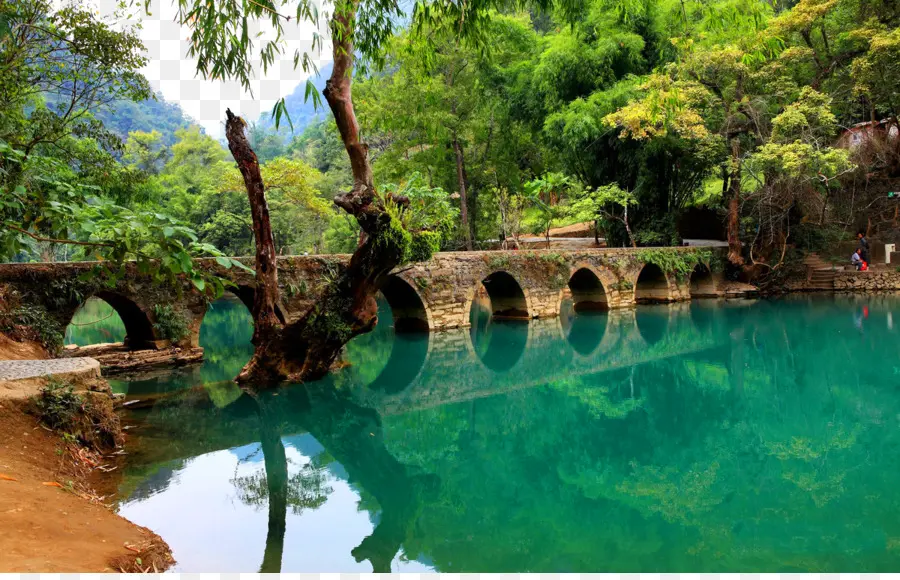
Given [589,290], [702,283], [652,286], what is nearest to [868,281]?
[702,283]

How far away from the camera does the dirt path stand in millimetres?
3193

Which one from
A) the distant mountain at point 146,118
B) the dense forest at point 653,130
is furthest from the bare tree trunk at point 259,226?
the distant mountain at point 146,118

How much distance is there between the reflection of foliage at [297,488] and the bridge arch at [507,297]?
11.7 metres

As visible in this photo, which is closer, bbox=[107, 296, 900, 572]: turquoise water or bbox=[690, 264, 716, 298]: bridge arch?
bbox=[107, 296, 900, 572]: turquoise water

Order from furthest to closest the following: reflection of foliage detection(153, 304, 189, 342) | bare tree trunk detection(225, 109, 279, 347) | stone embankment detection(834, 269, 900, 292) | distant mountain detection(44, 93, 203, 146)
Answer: distant mountain detection(44, 93, 203, 146)
stone embankment detection(834, 269, 900, 292)
reflection of foliage detection(153, 304, 189, 342)
bare tree trunk detection(225, 109, 279, 347)

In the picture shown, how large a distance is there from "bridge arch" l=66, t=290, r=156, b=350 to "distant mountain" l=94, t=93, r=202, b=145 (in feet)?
172

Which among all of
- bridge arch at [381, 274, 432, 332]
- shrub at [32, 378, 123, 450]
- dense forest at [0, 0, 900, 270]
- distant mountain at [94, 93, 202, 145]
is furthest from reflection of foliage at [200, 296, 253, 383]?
distant mountain at [94, 93, 202, 145]

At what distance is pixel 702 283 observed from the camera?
77.2 ft

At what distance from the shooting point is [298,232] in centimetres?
Result: 3372

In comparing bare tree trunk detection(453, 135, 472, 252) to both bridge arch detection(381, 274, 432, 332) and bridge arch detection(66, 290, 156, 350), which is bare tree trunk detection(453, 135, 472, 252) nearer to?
bridge arch detection(381, 274, 432, 332)

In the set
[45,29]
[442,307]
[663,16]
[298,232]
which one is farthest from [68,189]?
[298,232]

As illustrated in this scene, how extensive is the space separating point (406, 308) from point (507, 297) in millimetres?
3357

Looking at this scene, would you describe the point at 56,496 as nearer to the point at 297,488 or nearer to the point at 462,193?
the point at 297,488

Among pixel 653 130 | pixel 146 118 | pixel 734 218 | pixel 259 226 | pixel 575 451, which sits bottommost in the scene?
pixel 575 451
